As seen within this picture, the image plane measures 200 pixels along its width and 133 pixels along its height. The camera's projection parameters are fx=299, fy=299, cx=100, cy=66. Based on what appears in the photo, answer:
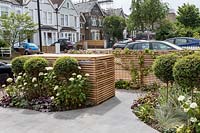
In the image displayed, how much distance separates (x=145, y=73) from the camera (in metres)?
10.1

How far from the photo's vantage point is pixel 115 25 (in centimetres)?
4788

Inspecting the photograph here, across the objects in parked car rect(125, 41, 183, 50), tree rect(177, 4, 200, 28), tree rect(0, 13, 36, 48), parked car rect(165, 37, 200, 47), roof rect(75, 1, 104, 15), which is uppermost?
roof rect(75, 1, 104, 15)

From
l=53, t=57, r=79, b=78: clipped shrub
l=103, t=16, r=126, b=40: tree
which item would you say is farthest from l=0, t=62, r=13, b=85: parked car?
l=103, t=16, r=126, b=40: tree

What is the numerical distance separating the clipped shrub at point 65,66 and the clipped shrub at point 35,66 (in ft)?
2.05

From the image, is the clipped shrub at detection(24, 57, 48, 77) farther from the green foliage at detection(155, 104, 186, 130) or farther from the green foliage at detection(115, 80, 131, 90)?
the green foliage at detection(155, 104, 186, 130)

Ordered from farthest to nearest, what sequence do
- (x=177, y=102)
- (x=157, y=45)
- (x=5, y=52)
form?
(x=5, y=52) < (x=157, y=45) < (x=177, y=102)

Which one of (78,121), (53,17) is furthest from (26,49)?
(78,121)

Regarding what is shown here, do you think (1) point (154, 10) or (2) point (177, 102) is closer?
(2) point (177, 102)

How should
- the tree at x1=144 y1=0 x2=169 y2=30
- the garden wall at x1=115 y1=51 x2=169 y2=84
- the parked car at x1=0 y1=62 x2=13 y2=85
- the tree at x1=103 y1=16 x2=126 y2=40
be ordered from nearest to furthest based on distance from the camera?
the garden wall at x1=115 y1=51 x2=169 y2=84 → the parked car at x1=0 y1=62 x2=13 y2=85 → the tree at x1=144 y1=0 x2=169 y2=30 → the tree at x1=103 y1=16 x2=126 y2=40

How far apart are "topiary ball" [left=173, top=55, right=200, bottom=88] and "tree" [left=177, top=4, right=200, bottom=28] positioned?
116 ft

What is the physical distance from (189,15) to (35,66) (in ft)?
114

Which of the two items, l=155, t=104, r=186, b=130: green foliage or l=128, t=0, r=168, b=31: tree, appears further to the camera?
l=128, t=0, r=168, b=31: tree

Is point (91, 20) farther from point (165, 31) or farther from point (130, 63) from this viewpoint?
point (130, 63)

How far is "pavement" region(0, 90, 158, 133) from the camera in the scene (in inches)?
236
